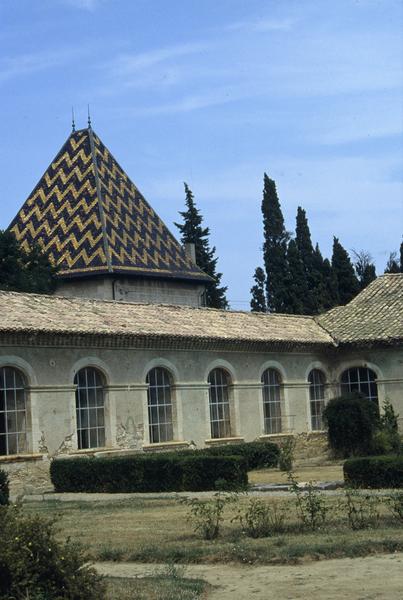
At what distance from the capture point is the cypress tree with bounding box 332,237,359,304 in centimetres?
5922

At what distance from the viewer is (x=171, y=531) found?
610 inches

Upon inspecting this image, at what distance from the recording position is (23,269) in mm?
38219

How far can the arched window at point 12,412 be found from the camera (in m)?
25.6

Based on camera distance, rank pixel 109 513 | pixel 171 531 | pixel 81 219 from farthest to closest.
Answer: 1. pixel 81 219
2. pixel 109 513
3. pixel 171 531

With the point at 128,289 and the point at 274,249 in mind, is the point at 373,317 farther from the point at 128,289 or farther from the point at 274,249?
the point at 274,249

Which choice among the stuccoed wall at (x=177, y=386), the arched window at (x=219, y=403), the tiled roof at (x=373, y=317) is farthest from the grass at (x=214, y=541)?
the tiled roof at (x=373, y=317)

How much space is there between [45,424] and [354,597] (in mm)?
16709

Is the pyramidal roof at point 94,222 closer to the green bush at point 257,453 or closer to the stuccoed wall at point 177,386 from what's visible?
the stuccoed wall at point 177,386

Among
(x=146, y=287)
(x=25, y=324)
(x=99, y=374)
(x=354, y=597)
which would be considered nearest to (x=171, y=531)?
(x=354, y=597)

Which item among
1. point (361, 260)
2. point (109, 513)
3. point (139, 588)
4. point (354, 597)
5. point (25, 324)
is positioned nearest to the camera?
point (354, 597)

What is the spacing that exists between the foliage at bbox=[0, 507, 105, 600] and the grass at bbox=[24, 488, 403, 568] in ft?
6.32

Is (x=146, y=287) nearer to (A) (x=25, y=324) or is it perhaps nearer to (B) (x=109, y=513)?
(A) (x=25, y=324)

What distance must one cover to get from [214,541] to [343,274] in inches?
1826

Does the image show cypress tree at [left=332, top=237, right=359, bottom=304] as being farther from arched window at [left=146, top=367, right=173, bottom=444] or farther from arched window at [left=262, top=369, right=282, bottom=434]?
arched window at [left=146, top=367, right=173, bottom=444]
